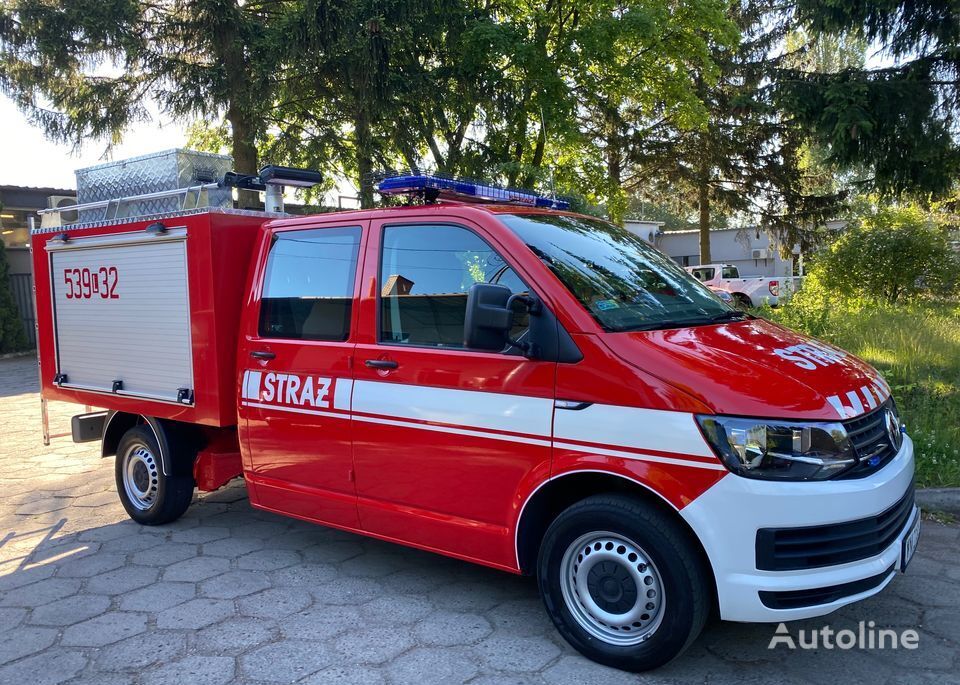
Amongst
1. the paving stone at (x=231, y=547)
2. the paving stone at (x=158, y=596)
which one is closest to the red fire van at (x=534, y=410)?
the paving stone at (x=231, y=547)

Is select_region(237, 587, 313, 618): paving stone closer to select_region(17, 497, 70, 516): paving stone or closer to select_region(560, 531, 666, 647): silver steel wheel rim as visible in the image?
select_region(560, 531, 666, 647): silver steel wheel rim

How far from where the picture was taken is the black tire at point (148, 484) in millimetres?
5234

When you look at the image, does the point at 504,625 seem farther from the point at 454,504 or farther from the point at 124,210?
the point at 124,210

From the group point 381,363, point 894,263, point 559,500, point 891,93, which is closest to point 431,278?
point 381,363

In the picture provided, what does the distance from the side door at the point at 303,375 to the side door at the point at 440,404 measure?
133 mm

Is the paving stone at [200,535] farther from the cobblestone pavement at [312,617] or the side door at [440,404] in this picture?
the side door at [440,404]

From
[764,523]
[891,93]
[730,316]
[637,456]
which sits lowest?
[764,523]

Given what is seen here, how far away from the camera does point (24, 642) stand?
3703 mm

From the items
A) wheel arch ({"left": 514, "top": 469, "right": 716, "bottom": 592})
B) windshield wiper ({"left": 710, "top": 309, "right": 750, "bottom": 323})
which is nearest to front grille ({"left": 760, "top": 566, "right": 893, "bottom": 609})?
wheel arch ({"left": 514, "top": 469, "right": 716, "bottom": 592})

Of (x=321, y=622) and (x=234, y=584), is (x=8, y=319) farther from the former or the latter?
(x=321, y=622)

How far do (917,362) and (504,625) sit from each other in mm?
6121

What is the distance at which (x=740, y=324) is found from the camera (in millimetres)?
3811

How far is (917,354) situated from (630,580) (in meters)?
6.32

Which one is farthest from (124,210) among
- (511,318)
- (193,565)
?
(511,318)
